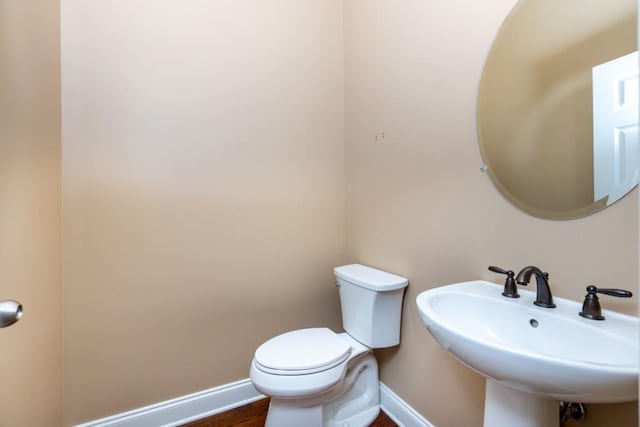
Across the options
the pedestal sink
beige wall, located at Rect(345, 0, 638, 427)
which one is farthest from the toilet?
the pedestal sink

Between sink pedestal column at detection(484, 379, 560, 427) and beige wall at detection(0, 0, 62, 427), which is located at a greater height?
beige wall at detection(0, 0, 62, 427)

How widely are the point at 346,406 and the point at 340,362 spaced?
1.30 feet

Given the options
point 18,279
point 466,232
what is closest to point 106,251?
point 18,279

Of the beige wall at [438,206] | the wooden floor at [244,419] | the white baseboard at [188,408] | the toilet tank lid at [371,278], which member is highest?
the beige wall at [438,206]

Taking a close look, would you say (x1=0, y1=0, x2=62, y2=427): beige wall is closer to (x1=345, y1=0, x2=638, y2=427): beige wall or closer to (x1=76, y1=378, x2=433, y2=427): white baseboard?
(x1=76, y1=378, x2=433, y2=427): white baseboard

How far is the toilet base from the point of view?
3.95ft

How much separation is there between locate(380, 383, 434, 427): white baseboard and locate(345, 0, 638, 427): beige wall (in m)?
0.04

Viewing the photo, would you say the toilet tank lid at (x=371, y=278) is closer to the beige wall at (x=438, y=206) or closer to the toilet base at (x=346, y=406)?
the beige wall at (x=438, y=206)

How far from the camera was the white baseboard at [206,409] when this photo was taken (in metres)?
1.34

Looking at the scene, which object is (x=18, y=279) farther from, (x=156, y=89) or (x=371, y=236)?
(x=371, y=236)

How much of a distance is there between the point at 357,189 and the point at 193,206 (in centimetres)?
92

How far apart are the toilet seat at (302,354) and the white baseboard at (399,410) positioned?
41 centimetres

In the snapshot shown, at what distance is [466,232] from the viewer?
1100mm

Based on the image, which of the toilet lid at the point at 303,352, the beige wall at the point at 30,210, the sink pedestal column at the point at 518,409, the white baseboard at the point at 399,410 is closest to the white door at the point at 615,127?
the sink pedestal column at the point at 518,409
